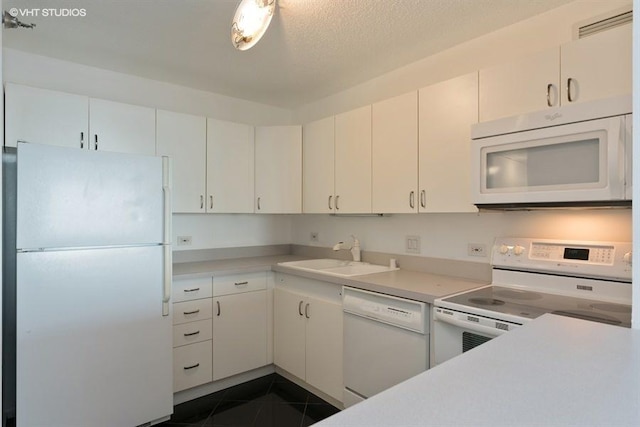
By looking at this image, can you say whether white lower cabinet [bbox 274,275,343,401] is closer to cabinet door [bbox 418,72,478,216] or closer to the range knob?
cabinet door [bbox 418,72,478,216]

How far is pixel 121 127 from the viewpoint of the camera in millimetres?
2395

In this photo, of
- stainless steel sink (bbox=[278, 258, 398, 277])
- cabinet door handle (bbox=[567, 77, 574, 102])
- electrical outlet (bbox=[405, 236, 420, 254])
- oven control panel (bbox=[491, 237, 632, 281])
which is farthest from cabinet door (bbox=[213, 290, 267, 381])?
cabinet door handle (bbox=[567, 77, 574, 102])

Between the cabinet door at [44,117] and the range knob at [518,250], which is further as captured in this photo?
the cabinet door at [44,117]

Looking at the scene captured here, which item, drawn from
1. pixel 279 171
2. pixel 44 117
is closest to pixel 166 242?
pixel 44 117

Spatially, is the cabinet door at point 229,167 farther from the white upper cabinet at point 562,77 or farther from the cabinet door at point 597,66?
the cabinet door at point 597,66

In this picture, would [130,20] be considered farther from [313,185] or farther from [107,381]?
[107,381]

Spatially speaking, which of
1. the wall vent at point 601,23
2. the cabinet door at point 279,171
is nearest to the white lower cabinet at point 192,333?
the cabinet door at point 279,171

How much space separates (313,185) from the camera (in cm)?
289

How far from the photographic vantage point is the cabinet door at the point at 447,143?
189 centimetres

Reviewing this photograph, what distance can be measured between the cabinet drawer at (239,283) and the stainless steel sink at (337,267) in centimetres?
21

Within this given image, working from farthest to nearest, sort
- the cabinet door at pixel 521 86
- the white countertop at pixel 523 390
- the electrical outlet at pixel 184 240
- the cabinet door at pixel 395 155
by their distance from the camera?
the electrical outlet at pixel 184 240 < the cabinet door at pixel 395 155 < the cabinet door at pixel 521 86 < the white countertop at pixel 523 390

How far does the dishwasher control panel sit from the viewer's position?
177cm

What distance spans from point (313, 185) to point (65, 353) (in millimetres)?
1893

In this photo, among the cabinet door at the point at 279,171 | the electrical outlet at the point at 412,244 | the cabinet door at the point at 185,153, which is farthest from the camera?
the cabinet door at the point at 279,171
